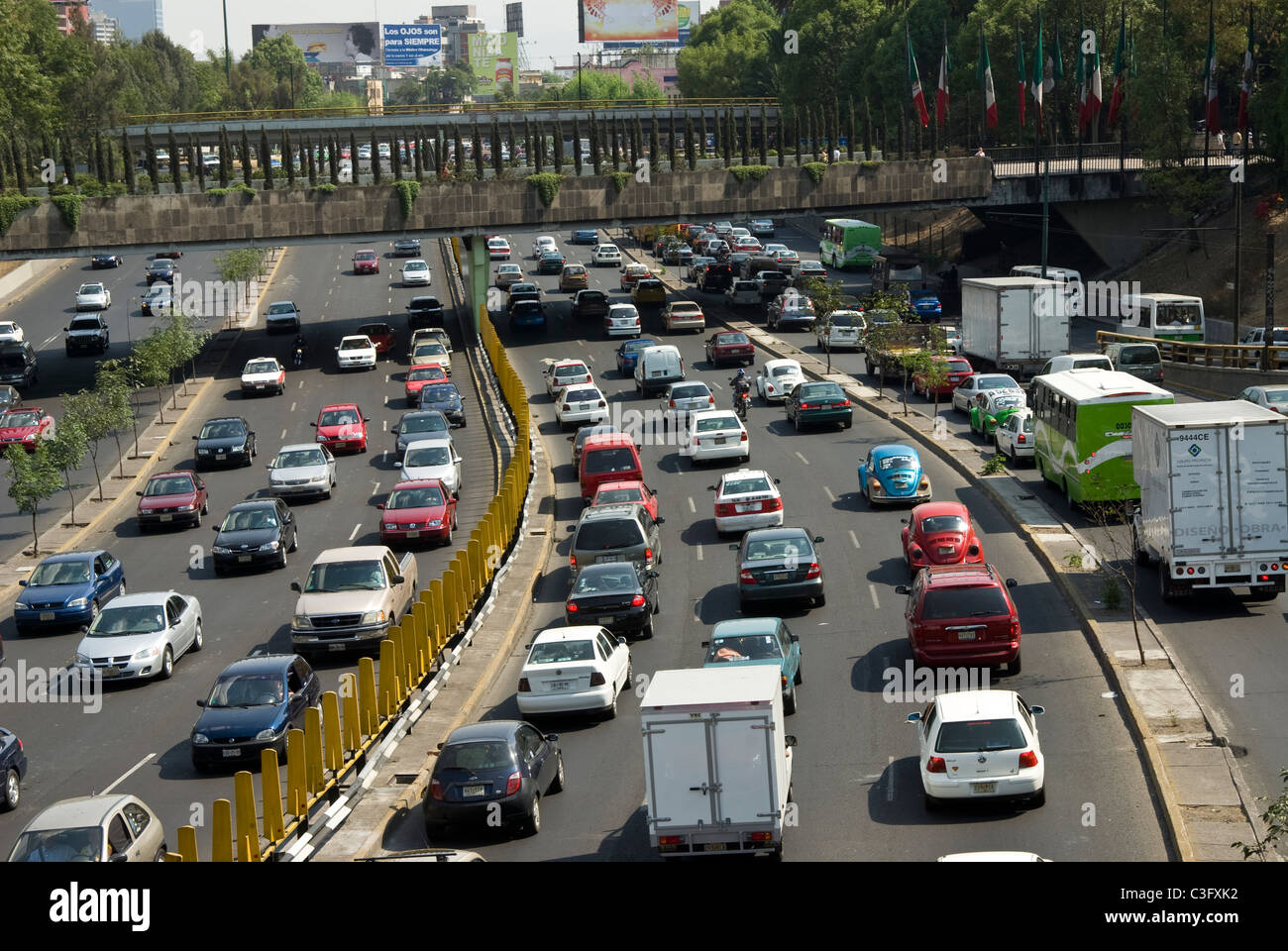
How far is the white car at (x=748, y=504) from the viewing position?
114 ft

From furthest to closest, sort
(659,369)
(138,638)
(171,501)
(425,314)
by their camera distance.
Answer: (425,314)
(659,369)
(171,501)
(138,638)

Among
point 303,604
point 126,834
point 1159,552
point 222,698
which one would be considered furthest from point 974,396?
point 126,834

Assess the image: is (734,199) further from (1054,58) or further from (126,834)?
(126,834)

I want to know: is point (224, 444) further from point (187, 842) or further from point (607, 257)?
point (607, 257)

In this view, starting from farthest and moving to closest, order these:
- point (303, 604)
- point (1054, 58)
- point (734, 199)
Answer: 1. point (1054, 58)
2. point (734, 199)
3. point (303, 604)

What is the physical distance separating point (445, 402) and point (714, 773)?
124 feet

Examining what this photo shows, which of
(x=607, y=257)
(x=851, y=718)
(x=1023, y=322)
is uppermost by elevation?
(x=607, y=257)

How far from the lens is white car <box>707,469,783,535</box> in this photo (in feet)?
114

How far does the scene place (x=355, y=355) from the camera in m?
64.9

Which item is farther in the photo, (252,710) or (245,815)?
(252,710)

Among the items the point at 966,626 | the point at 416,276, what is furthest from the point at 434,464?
the point at 416,276
